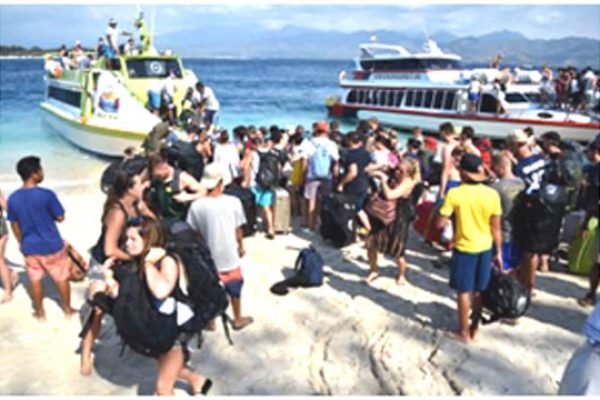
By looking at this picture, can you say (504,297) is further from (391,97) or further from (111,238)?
(391,97)

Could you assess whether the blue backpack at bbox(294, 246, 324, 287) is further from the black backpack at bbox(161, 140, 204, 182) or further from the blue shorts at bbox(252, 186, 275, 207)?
the black backpack at bbox(161, 140, 204, 182)

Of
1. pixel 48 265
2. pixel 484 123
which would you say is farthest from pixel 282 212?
pixel 484 123

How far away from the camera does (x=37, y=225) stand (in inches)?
200

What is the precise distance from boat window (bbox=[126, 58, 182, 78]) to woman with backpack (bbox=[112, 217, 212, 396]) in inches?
526

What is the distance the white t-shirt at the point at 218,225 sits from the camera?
485cm

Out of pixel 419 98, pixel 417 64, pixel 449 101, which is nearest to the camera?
pixel 449 101

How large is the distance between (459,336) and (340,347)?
1.09 meters

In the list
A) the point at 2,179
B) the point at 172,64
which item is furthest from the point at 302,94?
the point at 2,179

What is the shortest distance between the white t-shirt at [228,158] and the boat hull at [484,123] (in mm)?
13312

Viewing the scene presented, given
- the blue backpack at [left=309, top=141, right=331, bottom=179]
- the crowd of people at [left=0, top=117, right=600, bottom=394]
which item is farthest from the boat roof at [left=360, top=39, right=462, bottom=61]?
the blue backpack at [left=309, top=141, right=331, bottom=179]

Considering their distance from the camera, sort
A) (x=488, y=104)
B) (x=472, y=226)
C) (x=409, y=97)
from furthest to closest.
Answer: (x=409, y=97), (x=488, y=104), (x=472, y=226)

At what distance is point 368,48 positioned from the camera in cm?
2812

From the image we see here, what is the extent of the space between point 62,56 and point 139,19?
5.42 m

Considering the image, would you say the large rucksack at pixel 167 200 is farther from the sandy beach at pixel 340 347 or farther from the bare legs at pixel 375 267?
the bare legs at pixel 375 267
